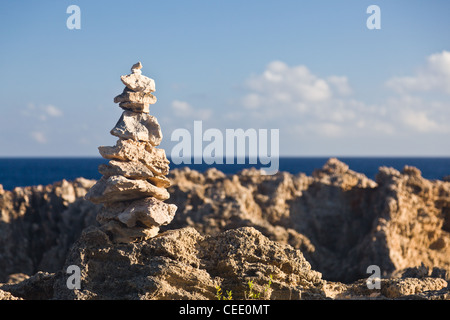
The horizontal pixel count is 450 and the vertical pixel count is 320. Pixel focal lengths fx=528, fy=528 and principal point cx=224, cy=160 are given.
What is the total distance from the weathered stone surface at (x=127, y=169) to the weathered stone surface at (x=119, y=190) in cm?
12

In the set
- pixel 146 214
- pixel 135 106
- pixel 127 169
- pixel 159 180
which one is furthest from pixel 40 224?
pixel 146 214

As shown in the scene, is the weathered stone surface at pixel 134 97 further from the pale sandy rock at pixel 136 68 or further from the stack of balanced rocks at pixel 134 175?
the pale sandy rock at pixel 136 68

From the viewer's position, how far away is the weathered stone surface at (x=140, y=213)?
7.87 meters

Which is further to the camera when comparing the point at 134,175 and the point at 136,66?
the point at 136,66

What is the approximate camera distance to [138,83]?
8383 mm

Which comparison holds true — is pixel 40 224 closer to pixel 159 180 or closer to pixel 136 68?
pixel 159 180

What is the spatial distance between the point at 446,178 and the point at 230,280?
16669mm

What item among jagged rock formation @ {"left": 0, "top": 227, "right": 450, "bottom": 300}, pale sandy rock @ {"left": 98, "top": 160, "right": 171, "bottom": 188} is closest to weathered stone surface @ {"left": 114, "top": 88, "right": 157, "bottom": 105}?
pale sandy rock @ {"left": 98, "top": 160, "right": 171, "bottom": 188}

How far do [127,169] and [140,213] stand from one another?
0.72 meters

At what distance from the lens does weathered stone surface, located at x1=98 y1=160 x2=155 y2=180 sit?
8.08 metres

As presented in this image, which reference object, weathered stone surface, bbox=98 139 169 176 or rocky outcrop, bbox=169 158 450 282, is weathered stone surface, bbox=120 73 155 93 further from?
rocky outcrop, bbox=169 158 450 282

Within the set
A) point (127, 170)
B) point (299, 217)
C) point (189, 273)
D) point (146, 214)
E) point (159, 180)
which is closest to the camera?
point (189, 273)

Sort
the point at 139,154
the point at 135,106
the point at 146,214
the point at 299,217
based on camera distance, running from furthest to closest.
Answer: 1. the point at 299,217
2. the point at 135,106
3. the point at 139,154
4. the point at 146,214
